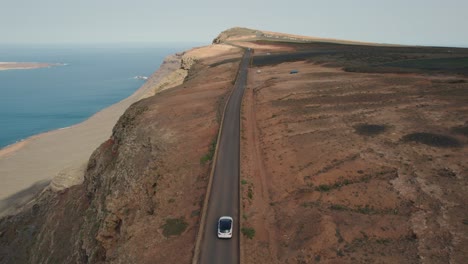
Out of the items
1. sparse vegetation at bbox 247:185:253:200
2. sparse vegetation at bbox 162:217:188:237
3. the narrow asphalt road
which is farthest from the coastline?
sparse vegetation at bbox 247:185:253:200

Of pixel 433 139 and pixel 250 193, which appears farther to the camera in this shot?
pixel 433 139

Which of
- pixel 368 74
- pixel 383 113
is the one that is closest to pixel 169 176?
pixel 383 113

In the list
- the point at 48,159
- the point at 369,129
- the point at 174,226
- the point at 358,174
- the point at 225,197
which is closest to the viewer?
the point at 174,226

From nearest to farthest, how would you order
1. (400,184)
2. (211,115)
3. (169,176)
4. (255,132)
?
(400,184) < (169,176) < (255,132) < (211,115)

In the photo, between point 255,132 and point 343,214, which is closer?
point 343,214

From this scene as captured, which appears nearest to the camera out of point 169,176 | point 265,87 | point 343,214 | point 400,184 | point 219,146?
point 343,214

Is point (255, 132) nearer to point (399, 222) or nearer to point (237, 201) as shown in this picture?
point (237, 201)

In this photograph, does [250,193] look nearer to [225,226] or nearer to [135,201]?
[225,226]

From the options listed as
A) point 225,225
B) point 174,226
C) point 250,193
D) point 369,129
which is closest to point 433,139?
point 369,129
